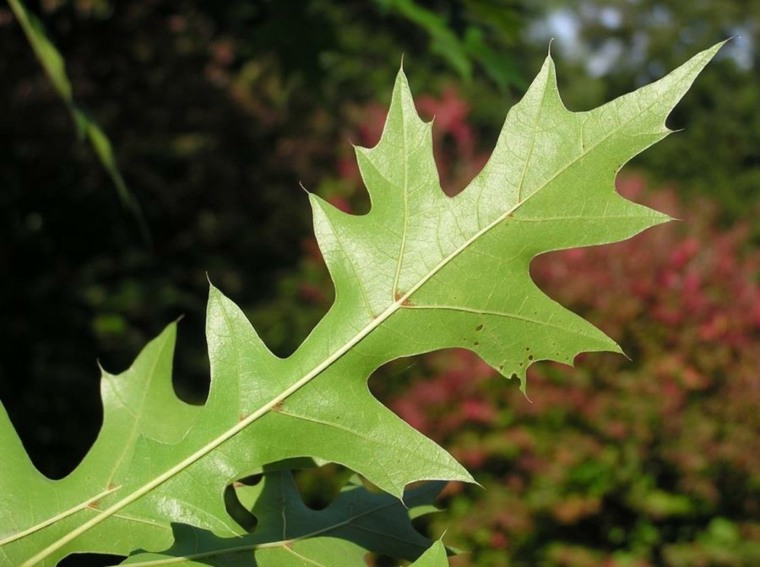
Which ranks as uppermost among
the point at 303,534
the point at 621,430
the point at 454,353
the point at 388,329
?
the point at 388,329

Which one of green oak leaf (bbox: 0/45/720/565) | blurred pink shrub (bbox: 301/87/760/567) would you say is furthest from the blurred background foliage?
green oak leaf (bbox: 0/45/720/565)

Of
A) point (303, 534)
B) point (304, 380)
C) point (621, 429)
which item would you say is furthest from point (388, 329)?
point (621, 429)

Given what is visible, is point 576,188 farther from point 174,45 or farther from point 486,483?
point 174,45

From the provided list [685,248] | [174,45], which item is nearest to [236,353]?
[685,248]

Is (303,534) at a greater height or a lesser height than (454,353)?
greater

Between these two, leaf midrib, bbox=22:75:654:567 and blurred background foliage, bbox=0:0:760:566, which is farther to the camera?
blurred background foliage, bbox=0:0:760:566

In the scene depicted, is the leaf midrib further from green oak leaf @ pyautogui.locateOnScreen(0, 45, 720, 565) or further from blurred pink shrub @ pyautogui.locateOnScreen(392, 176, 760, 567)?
blurred pink shrub @ pyautogui.locateOnScreen(392, 176, 760, 567)

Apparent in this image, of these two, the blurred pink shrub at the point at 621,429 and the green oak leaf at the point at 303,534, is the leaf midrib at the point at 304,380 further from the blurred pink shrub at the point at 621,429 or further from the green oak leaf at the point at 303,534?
the blurred pink shrub at the point at 621,429

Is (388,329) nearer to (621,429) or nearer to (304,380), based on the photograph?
(304,380)
